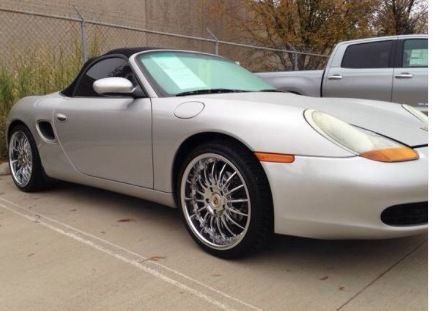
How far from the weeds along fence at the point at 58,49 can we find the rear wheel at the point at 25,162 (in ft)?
5.04

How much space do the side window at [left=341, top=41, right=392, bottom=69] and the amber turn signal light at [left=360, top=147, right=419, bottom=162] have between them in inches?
180

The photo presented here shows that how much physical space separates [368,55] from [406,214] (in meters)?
5.02

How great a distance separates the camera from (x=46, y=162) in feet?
14.6

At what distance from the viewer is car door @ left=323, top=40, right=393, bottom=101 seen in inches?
270

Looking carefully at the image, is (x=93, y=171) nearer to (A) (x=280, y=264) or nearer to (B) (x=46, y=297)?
(B) (x=46, y=297)

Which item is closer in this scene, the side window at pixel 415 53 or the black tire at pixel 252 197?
the black tire at pixel 252 197

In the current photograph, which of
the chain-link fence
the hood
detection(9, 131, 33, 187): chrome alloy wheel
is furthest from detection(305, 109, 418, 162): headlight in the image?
the chain-link fence

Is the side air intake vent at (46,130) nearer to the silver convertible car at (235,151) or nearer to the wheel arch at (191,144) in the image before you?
the silver convertible car at (235,151)

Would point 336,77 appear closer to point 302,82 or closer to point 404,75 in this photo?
point 302,82

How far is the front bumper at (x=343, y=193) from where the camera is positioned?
251cm

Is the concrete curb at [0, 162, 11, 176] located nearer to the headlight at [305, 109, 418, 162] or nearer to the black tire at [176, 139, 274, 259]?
the black tire at [176, 139, 274, 259]

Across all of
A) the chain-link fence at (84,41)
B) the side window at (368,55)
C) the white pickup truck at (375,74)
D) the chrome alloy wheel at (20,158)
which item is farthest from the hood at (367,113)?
the chain-link fence at (84,41)

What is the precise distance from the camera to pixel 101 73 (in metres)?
4.17

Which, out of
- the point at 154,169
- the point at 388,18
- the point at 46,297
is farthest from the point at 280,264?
the point at 388,18
